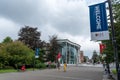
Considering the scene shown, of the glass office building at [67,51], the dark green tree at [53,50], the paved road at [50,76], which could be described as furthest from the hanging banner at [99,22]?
the glass office building at [67,51]

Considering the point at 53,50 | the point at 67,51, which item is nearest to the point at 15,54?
the point at 53,50

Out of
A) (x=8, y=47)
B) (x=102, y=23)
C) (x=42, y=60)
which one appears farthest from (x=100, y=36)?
(x=42, y=60)

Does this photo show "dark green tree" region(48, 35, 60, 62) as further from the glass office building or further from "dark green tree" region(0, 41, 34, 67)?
the glass office building

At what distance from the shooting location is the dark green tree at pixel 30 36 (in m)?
76.5

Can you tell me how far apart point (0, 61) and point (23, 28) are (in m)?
24.0

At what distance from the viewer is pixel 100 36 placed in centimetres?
1216

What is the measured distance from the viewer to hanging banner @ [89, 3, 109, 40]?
12.2 meters

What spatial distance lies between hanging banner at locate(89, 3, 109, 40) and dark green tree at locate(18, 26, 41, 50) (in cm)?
6358

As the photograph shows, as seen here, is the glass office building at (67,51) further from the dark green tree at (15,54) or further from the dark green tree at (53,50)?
the dark green tree at (15,54)

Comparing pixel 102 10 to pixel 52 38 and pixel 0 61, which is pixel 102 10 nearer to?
pixel 0 61

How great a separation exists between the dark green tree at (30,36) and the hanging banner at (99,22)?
209 feet

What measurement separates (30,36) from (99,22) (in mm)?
65318

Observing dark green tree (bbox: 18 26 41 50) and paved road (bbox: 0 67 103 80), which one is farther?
dark green tree (bbox: 18 26 41 50)

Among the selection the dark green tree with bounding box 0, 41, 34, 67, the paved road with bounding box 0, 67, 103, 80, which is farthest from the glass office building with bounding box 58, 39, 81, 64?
the paved road with bounding box 0, 67, 103, 80
